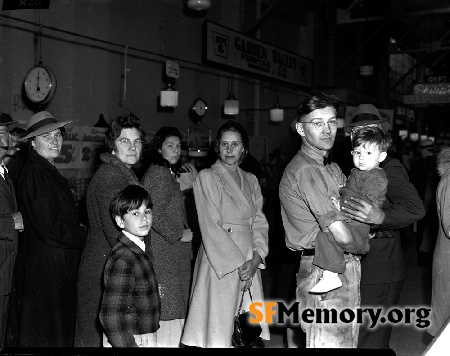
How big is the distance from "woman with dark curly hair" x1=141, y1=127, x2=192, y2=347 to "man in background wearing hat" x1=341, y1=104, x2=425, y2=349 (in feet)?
3.83

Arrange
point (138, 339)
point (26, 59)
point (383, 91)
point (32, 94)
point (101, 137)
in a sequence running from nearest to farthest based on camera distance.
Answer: point (138, 339) → point (32, 94) → point (26, 59) → point (101, 137) → point (383, 91)

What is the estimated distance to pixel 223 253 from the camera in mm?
3588

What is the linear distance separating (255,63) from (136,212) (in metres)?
8.07

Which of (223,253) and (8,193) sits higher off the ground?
(8,193)

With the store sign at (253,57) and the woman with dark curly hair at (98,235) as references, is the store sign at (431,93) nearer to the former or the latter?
the store sign at (253,57)

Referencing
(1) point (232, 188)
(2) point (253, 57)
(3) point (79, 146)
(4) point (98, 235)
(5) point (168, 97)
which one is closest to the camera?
(4) point (98, 235)

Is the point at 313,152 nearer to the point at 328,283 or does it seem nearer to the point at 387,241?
the point at 328,283

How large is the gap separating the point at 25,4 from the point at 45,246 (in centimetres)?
417

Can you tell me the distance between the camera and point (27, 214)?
3422 millimetres

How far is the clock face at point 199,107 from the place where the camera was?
12852mm

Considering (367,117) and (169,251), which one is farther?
(169,251)

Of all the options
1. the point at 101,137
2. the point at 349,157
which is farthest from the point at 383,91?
the point at 349,157

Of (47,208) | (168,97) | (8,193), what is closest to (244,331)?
(47,208)

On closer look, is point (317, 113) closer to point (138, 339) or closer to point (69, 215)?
point (138, 339)
